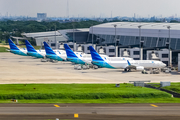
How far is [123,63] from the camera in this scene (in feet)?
328

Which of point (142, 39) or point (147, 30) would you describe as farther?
point (142, 39)

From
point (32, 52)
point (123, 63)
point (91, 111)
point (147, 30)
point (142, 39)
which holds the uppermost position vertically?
point (147, 30)

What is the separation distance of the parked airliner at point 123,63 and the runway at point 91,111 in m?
49.4

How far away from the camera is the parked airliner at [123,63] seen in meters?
98.3

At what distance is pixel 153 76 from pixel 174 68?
16.8 metres

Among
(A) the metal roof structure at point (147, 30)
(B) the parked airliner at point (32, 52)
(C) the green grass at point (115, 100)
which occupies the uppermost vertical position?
(A) the metal roof structure at point (147, 30)

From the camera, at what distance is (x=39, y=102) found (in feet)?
168

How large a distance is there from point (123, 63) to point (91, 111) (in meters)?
56.7

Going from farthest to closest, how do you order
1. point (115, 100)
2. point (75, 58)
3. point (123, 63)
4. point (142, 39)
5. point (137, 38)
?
point (137, 38), point (142, 39), point (75, 58), point (123, 63), point (115, 100)

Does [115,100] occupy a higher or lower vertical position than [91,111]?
lower

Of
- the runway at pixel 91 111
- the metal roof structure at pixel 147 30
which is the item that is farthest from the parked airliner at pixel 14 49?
the runway at pixel 91 111

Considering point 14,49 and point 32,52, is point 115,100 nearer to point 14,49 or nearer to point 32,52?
point 32,52

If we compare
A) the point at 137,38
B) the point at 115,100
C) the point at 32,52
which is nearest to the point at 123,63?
the point at 32,52

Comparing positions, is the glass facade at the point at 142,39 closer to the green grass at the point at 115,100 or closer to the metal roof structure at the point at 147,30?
the metal roof structure at the point at 147,30
